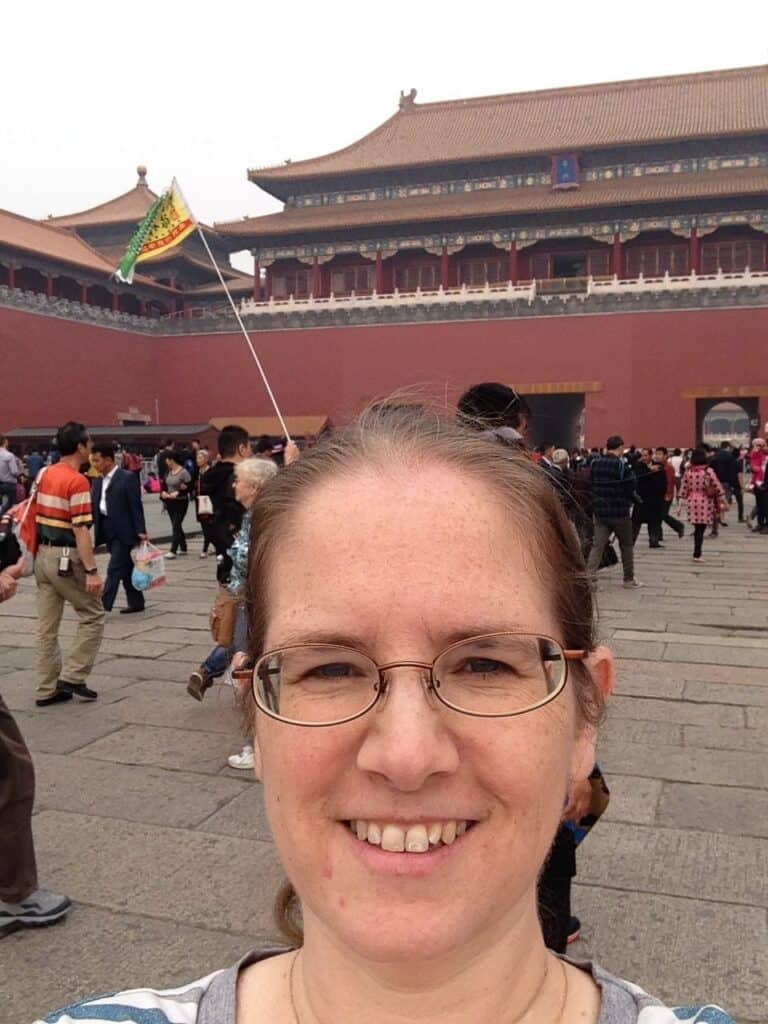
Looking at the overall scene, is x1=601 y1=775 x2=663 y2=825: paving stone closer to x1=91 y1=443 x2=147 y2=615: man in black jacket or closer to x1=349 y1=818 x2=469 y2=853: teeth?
x1=349 y1=818 x2=469 y2=853: teeth

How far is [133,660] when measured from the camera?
473cm

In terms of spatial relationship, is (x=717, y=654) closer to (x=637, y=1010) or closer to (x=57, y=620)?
(x=57, y=620)

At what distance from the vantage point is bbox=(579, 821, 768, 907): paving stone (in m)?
2.21

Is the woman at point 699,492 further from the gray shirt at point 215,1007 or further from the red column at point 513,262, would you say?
the red column at point 513,262

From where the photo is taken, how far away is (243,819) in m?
2.66

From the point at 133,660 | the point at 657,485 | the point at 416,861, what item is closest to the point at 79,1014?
the point at 416,861

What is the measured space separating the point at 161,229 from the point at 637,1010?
9.28m

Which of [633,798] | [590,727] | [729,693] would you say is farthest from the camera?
[729,693]

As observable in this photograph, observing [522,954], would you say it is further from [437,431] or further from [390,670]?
[437,431]

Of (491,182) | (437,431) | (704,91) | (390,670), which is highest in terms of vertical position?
(704,91)

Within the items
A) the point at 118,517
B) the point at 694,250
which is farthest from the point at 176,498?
the point at 694,250

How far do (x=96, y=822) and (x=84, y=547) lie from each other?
1460 millimetres

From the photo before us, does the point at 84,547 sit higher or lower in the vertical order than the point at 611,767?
higher

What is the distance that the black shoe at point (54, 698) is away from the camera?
12.6ft
